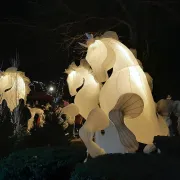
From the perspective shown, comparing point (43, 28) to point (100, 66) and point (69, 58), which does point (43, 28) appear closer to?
point (69, 58)

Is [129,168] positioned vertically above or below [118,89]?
below

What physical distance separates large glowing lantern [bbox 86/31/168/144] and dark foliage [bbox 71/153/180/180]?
1.46 m

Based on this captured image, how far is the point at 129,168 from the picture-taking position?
237 centimetres

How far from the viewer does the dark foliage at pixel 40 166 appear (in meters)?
3.20

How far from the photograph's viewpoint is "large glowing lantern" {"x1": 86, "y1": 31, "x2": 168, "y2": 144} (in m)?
4.16

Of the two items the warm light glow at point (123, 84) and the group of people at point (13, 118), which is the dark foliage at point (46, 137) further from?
the warm light glow at point (123, 84)

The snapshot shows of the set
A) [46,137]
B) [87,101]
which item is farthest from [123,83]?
[46,137]

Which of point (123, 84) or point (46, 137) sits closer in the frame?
point (123, 84)

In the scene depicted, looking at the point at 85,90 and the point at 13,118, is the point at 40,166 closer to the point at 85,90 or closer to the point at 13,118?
the point at 85,90

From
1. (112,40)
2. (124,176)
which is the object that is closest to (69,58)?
(112,40)

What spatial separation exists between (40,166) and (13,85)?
5274 millimetres

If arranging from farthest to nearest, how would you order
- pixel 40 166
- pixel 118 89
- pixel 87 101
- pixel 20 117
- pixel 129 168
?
pixel 20 117
pixel 87 101
pixel 118 89
pixel 40 166
pixel 129 168

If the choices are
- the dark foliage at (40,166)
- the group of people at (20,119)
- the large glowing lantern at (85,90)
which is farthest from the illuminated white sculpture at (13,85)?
the dark foliage at (40,166)

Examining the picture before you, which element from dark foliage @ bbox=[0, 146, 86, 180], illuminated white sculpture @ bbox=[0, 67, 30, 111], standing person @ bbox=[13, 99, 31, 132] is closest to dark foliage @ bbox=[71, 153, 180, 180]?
dark foliage @ bbox=[0, 146, 86, 180]
